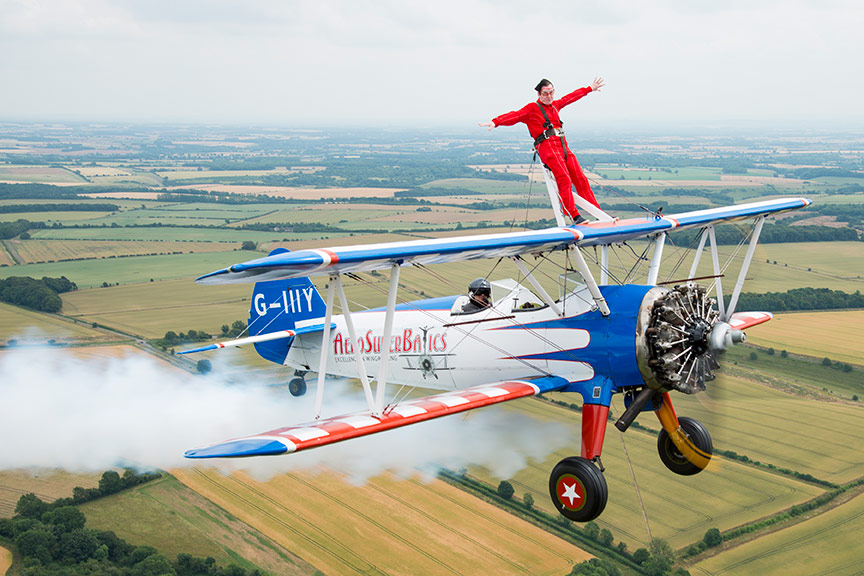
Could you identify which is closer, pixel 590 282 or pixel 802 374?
pixel 590 282

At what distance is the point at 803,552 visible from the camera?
3250 centimetres

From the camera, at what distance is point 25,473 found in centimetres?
3616

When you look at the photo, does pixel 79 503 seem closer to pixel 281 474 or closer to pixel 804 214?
pixel 281 474

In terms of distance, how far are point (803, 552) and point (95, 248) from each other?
289ft

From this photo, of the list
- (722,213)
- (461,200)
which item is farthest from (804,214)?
(722,213)

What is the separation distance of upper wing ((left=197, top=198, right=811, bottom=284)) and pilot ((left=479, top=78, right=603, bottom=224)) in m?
1.51

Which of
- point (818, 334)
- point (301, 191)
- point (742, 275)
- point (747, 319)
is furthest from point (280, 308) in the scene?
point (301, 191)

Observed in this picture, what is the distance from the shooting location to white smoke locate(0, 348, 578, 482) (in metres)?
29.1

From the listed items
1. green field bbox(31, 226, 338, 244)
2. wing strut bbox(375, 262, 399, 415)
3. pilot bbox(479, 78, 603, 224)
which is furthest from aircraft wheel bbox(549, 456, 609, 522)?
green field bbox(31, 226, 338, 244)

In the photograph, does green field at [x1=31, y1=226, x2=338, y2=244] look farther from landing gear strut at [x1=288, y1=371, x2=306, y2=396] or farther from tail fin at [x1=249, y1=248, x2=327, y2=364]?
landing gear strut at [x1=288, y1=371, x2=306, y2=396]

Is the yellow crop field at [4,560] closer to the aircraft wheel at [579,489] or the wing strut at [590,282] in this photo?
the aircraft wheel at [579,489]

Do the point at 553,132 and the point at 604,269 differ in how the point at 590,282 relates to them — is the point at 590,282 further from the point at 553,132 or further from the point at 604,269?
the point at 553,132

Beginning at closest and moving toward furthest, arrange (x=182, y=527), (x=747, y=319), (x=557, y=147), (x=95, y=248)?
(x=557, y=147) → (x=747, y=319) → (x=182, y=527) → (x=95, y=248)

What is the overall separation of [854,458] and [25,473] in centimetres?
4224
